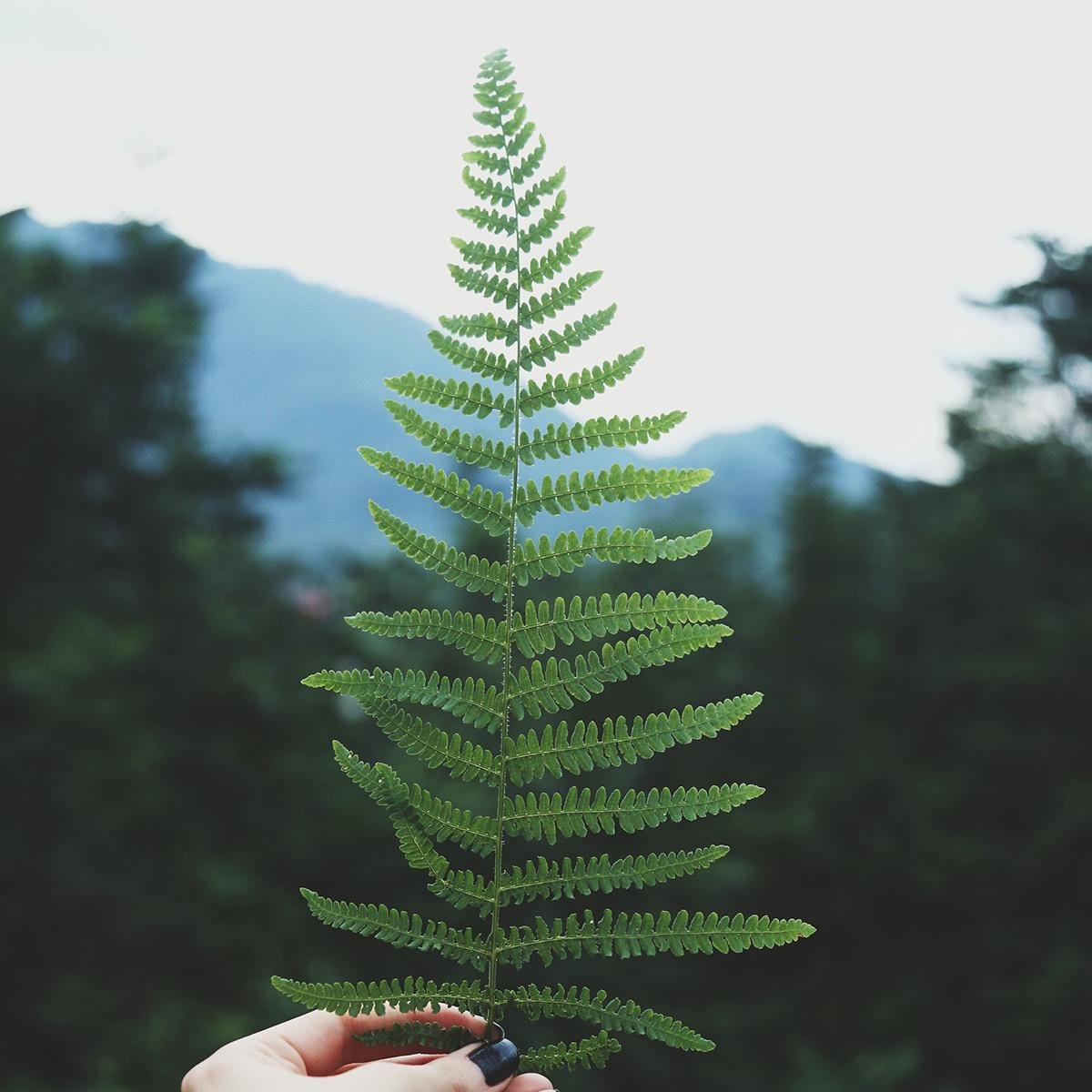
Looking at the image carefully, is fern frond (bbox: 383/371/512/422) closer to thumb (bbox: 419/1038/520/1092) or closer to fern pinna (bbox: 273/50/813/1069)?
fern pinna (bbox: 273/50/813/1069)

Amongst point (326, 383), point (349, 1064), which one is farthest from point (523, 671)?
point (326, 383)

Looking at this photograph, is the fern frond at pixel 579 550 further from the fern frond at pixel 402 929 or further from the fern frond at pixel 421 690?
the fern frond at pixel 402 929

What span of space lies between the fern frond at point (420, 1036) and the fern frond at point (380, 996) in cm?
2

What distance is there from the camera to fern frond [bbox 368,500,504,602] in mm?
1208

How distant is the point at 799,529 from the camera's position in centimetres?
1330

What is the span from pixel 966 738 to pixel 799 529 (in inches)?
120

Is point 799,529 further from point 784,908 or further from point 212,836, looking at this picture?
point 212,836

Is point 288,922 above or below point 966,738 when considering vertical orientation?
below

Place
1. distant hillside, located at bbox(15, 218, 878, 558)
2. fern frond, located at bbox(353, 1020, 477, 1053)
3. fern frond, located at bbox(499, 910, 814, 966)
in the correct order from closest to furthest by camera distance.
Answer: fern frond, located at bbox(499, 910, 814, 966) → fern frond, located at bbox(353, 1020, 477, 1053) → distant hillside, located at bbox(15, 218, 878, 558)

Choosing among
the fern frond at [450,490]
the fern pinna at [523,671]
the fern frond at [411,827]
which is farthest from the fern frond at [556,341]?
the fern frond at [411,827]

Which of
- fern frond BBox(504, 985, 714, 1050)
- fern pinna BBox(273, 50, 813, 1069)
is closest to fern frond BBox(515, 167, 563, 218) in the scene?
fern pinna BBox(273, 50, 813, 1069)

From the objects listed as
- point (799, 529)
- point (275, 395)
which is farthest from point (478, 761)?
point (275, 395)

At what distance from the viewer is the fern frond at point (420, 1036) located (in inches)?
48.8

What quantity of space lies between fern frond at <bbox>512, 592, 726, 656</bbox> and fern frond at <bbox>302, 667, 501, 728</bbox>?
0.07 m
